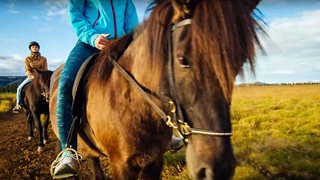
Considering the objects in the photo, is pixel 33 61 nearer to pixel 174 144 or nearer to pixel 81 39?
pixel 81 39

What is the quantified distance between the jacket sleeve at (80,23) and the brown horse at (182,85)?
27.6 inches

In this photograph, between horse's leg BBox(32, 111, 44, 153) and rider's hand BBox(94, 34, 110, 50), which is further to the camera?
horse's leg BBox(32, 111, 44, 153)

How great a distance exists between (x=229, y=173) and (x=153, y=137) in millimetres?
923

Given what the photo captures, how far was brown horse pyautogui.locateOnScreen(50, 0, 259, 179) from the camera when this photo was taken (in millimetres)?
1894

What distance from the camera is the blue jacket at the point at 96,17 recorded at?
347cm

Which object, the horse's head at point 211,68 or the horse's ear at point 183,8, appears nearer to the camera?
the horse's head at point 211,68

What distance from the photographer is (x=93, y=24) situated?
11.9 ft

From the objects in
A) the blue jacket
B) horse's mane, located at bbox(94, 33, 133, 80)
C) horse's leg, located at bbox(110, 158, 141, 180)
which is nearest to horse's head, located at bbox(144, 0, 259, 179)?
horse's leg, located at bbox(110, 158, 141, 180)

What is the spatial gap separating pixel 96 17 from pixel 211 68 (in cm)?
224

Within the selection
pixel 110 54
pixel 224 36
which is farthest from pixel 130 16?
pixel 224 36

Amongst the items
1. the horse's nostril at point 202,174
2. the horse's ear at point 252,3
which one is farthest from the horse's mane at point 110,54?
the horse's nostril at point 202,174

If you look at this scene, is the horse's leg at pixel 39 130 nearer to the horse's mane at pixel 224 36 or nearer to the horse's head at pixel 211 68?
the horse's head at pixel 211 68

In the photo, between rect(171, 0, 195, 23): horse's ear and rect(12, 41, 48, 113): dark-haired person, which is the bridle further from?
rect(12, 41, 48, 113): dark-haired person

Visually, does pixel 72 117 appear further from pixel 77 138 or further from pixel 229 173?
pixel 229 173
